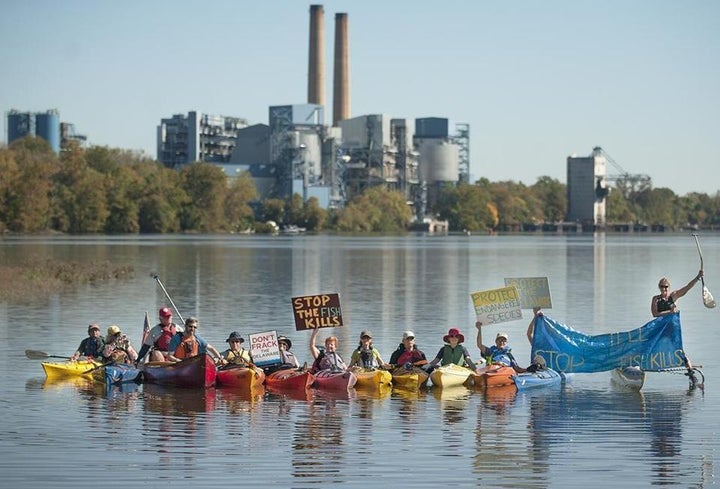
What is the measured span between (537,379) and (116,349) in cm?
920

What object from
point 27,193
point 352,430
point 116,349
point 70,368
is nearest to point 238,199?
point 27,193

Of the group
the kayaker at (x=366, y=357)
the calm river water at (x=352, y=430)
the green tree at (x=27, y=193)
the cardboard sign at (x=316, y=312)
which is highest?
the green tree at (x=27, y=193)

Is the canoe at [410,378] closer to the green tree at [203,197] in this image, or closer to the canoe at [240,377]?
the canoe at [240,377]

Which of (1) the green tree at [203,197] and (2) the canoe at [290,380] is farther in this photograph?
(1) the green tree at [203,197]

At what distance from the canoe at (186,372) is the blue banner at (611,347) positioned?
7216 millimetres

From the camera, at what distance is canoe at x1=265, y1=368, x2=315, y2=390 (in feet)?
94.2

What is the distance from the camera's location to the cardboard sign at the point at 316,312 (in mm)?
29781

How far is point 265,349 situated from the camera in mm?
29422

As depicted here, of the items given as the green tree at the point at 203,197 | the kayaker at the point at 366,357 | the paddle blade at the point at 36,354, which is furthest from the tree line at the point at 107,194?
the kayaker at the point at 366,357

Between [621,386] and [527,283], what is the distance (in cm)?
303

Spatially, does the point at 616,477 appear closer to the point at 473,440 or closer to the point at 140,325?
the point at 473,440

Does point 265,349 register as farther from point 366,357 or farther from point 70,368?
point 70,368

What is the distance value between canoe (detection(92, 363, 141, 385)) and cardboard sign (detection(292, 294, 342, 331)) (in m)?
3.61

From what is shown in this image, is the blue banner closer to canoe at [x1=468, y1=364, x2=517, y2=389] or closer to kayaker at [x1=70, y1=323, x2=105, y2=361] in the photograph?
canoe at [x1=468, y1=364, x2=517, y2=389]
